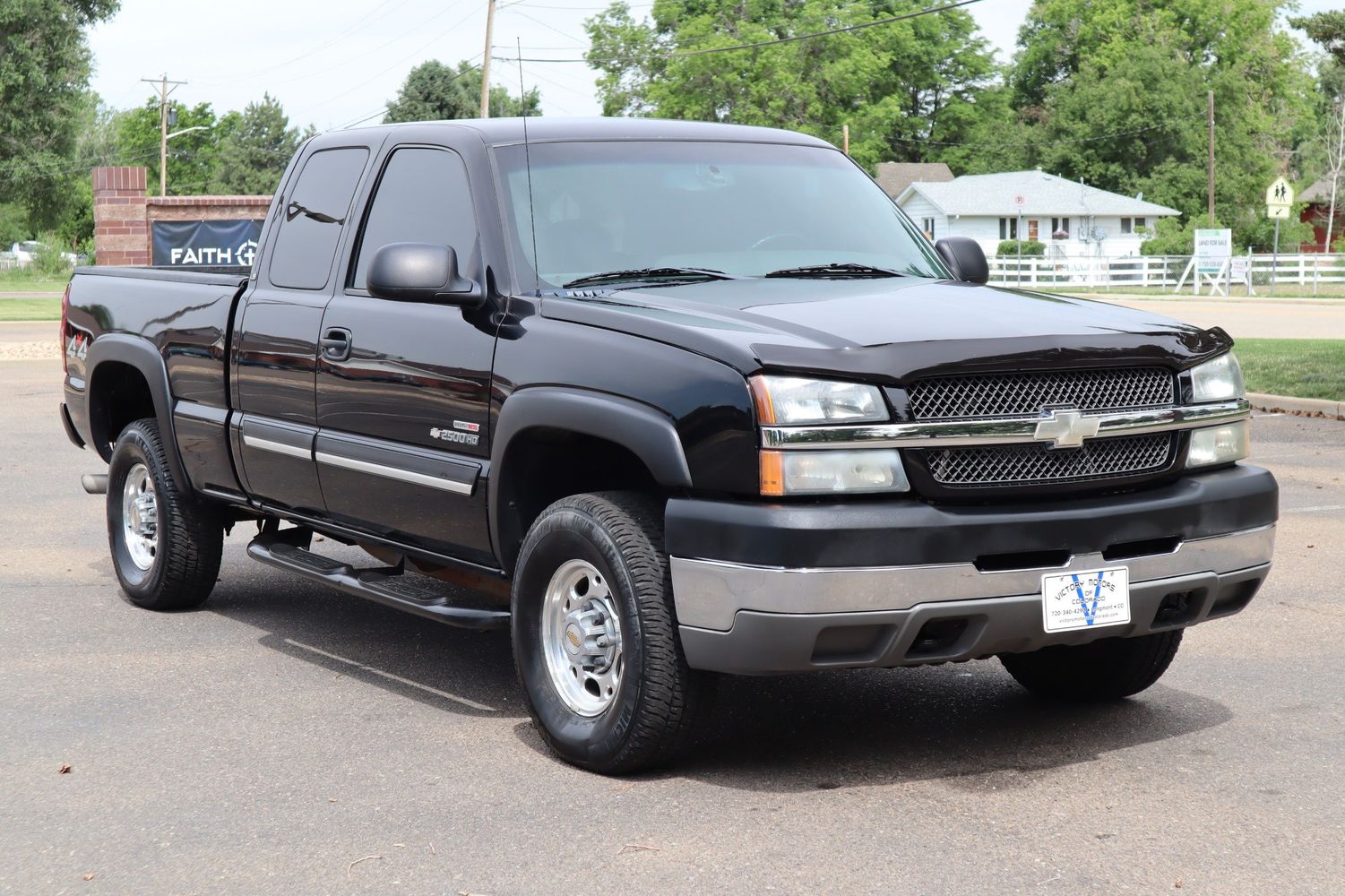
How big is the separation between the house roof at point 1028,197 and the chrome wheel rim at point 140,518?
68708mm

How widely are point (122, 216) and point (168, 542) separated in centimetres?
1901

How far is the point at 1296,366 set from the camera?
1891 centimetres

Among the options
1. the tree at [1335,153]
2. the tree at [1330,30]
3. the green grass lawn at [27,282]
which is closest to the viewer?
the tree at [1330,30]

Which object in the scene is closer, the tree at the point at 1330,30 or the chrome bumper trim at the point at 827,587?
the chrome bumper trim at the point at 827,587

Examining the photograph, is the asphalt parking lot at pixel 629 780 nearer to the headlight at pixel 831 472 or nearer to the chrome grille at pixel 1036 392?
the headlight at pixel 831 472

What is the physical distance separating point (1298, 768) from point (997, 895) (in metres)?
1.50

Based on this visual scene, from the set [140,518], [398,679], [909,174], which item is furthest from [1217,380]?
[909,174]

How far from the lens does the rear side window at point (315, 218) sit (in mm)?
6352

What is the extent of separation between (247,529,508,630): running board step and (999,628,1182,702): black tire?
6.08 ft

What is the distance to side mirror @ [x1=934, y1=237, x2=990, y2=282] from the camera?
6285 mm

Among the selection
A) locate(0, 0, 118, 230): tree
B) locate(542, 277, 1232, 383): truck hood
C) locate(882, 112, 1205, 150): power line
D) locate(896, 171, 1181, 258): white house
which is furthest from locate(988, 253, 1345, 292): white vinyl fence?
locate(542, 277, 1232, 383): truck hood

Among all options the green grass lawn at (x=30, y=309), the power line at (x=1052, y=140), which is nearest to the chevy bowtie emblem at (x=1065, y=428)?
the green grass lawn at (x=30, y=309)

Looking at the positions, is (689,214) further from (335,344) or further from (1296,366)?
(1296,366)

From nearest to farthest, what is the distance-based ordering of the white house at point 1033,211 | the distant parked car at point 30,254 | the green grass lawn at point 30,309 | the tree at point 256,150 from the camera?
1. the green grass lawn at point 30,309
2. the white house at point 1033,211
3. the distant parked car at point 30,254
4. the tree at point 256,150
